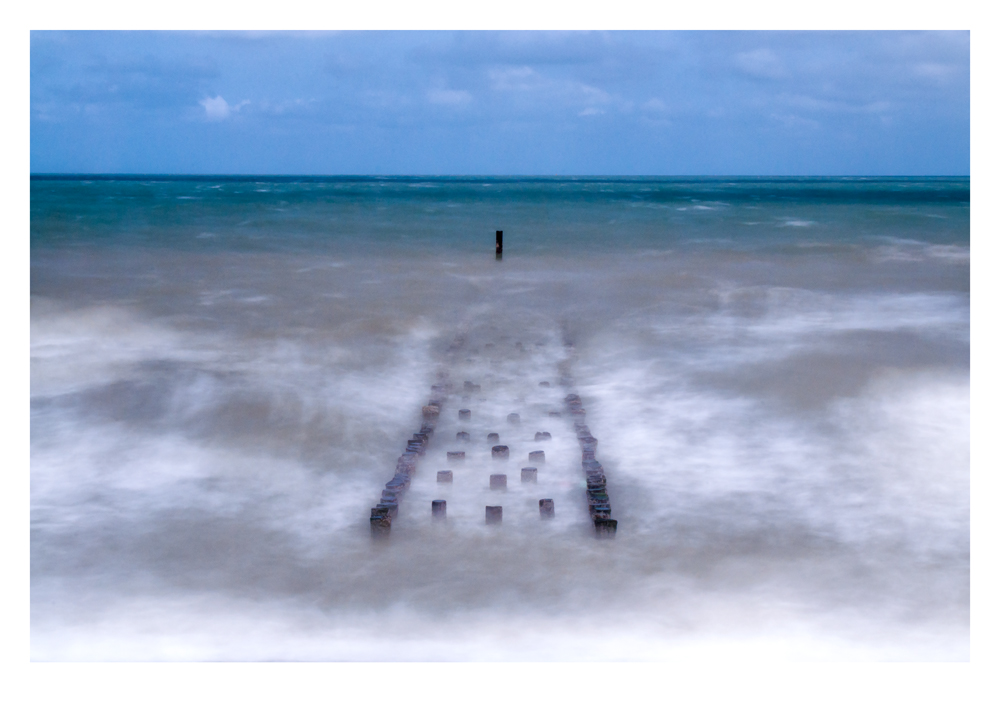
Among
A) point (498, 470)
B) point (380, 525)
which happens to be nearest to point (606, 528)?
point (498, 470)

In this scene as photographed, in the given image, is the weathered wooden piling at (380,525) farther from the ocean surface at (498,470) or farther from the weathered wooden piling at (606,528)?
the weathered wooden piling at (606,528)

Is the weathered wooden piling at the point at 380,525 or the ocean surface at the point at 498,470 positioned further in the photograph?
the weathered wooden piling at the point at 380,525

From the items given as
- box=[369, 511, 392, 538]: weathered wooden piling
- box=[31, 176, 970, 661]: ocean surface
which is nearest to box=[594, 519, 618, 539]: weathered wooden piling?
box=[31, 176, 970, 661]: ocean surface

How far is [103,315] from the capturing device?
245 inches

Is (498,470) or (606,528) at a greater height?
(498,470)

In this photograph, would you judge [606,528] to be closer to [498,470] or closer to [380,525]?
[498,470]

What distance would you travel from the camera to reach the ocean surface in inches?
109

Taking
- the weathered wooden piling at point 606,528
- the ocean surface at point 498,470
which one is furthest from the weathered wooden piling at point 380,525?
the weathered wooden piling at point 606,528

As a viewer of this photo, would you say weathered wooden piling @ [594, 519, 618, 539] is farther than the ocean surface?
Yes

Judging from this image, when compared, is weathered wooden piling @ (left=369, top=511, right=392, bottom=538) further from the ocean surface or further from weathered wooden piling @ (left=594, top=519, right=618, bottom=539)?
weathered wooden piling @ (left=594, top=519, right=618, bottom=539)

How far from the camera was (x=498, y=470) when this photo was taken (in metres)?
3.84

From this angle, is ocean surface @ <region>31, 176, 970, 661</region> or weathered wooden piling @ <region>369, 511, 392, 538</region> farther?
weathered wooden piling @ <region>369, 511, 392, 538</region>

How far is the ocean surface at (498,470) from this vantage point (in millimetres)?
2758
